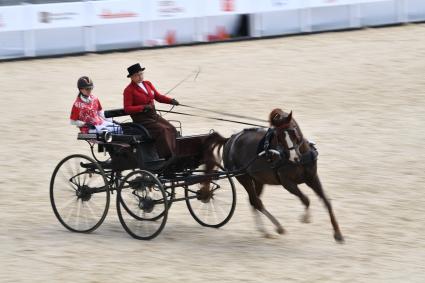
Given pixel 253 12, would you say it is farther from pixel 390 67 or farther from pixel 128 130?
pixel 128 130

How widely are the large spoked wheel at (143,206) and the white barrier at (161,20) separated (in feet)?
31.9

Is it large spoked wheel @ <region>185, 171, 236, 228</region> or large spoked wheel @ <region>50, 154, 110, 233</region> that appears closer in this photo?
large spoked wheel @ <region>185, 171, 236, 228</region>

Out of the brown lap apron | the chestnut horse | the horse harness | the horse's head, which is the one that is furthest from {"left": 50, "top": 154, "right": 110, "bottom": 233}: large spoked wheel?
the horse's head

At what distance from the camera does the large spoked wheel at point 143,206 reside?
1025 centimetres

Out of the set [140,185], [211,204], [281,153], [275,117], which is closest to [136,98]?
[140,185]

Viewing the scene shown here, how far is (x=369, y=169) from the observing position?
1331cm

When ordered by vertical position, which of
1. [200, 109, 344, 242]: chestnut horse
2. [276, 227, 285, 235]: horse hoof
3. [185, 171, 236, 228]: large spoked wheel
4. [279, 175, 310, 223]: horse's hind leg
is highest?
[200, 109, 344, 242]: chestnut horse

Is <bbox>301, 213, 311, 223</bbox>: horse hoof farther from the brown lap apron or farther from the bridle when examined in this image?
the brown lap apron

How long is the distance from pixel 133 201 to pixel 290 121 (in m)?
2.31

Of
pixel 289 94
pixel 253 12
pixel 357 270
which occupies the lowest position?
pixel 357 270

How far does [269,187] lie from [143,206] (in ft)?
8.84

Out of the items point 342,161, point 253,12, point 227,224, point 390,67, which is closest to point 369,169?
point 342,161

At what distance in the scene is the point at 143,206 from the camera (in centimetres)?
1049

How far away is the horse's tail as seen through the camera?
34.4 ft
